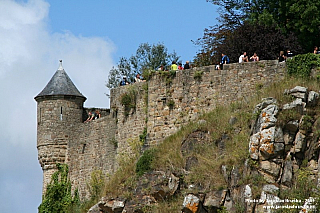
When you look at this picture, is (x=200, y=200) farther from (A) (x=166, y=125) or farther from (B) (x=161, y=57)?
(B) (x=161, y=57)

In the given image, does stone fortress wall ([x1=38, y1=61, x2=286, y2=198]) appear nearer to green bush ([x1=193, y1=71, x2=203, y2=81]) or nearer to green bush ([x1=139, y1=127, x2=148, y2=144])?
green bush ([x1=193, y1=71, x2=203, y2=81])

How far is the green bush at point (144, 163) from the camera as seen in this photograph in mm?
40203

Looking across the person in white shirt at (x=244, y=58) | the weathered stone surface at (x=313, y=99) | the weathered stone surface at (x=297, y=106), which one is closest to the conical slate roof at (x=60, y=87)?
the person in white shirt at (x=244, y=58)

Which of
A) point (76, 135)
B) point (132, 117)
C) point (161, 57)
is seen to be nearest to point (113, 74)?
point (161, 57)

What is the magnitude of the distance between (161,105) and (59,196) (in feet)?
25.2

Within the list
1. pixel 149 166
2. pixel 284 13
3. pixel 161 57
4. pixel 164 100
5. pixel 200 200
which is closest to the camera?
pixel 200 200

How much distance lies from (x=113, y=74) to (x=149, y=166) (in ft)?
58.4

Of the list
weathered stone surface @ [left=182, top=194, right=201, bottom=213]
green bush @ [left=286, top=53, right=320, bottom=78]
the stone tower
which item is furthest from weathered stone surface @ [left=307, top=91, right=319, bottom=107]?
the stone tower

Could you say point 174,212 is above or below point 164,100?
below

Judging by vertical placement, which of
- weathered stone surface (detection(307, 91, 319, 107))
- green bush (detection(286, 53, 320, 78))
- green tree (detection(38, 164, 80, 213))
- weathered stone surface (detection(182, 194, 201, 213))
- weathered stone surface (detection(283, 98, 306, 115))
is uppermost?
green bush (detection(286, 53, 320, 78))

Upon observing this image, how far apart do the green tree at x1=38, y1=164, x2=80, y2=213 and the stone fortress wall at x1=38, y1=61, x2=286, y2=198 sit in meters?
0.50

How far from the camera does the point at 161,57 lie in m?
56.5

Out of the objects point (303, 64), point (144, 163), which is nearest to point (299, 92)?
point (303, 64)

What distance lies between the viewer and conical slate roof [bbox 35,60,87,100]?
48.5 metres
